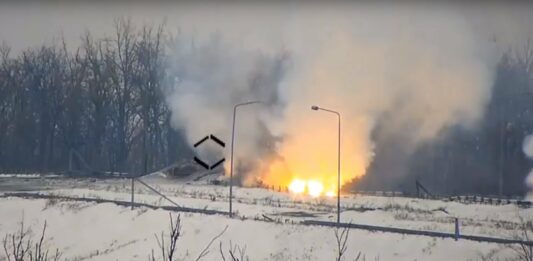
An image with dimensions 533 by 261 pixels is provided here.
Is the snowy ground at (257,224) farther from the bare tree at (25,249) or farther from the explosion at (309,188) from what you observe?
the explosion at (309,188)

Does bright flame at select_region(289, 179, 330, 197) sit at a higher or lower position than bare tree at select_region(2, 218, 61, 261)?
higher

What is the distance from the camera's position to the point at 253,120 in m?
17.0

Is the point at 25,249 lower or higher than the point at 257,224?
lower

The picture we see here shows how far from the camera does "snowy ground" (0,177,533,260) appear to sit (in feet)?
27.2

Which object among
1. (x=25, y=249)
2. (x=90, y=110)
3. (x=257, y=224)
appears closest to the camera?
(x=25, y=249)

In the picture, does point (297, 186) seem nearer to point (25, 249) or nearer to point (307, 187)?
point (307, 187)

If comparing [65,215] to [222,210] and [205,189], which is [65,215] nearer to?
[222,210]

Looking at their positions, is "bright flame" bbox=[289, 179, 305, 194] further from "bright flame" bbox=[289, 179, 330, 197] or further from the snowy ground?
the snowy ground

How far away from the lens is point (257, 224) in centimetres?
953

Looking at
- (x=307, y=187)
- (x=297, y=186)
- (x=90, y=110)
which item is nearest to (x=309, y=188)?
(x=307, y=187)

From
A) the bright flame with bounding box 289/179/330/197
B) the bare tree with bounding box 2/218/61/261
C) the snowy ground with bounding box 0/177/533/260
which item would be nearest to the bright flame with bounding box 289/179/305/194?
the bright flame with bounding box 289/179/330/197

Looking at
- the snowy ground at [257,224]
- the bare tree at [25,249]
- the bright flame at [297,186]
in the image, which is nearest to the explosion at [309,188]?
the bright flame at [297,186]

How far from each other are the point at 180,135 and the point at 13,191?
4014mm

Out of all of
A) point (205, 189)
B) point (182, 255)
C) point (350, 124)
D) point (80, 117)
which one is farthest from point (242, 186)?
point (182, 255)
